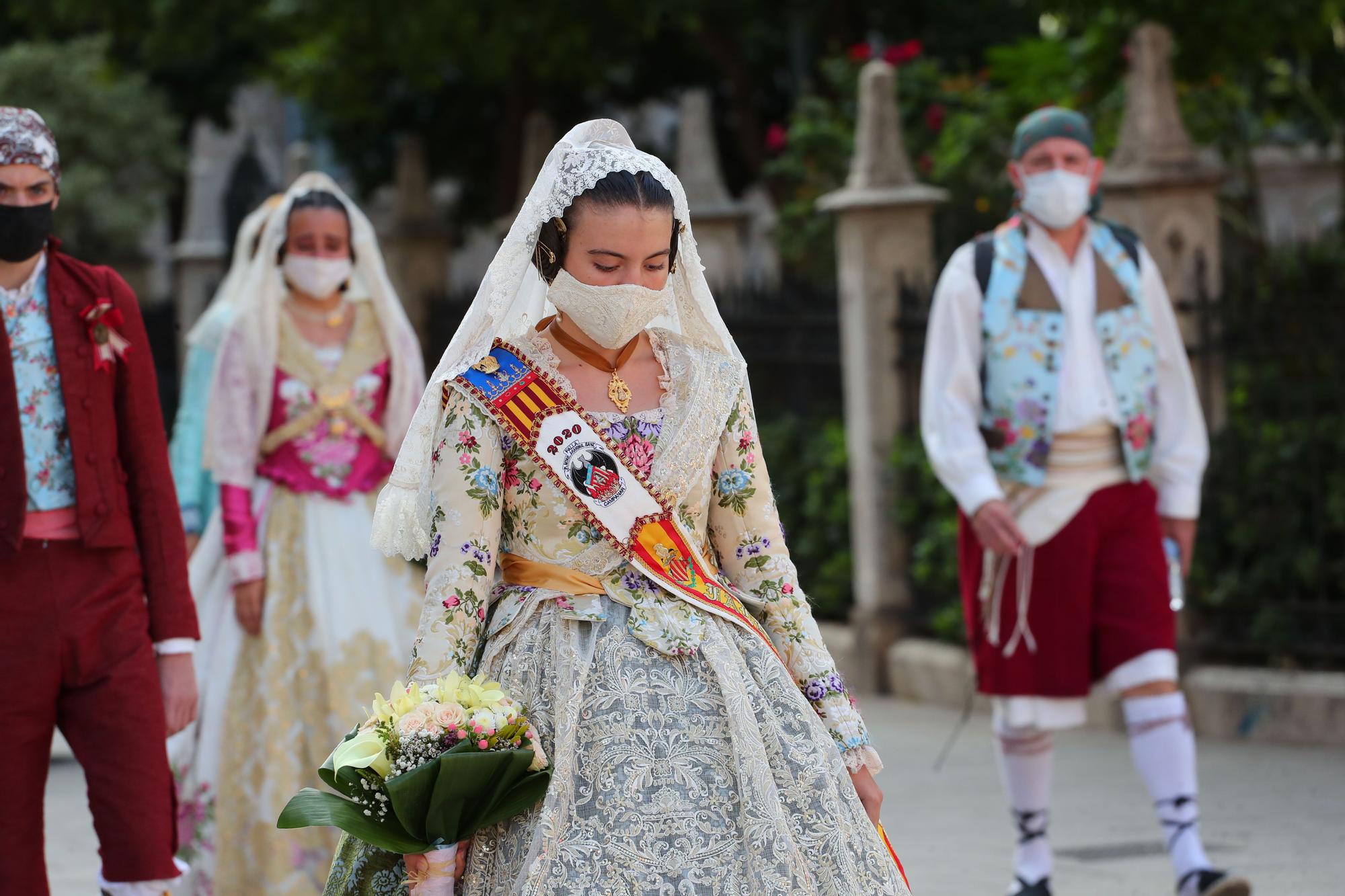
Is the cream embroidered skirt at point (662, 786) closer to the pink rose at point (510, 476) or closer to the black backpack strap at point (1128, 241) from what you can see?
the pink rose at point (510, 476)

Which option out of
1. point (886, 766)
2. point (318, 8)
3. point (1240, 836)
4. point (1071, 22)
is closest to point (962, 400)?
point (1240, 836)

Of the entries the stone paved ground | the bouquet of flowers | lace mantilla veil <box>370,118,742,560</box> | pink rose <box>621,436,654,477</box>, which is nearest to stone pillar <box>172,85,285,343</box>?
the stone paved ground

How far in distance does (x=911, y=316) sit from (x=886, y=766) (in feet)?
8.29

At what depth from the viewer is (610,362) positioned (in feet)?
12.9

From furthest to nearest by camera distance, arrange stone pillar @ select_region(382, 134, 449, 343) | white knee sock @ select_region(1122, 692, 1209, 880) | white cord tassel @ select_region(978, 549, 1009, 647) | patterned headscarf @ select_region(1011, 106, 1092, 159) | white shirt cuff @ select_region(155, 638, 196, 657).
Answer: stone pillar @ select_region(382, 134, 449, 343)
patterned headscarf @ select_region(1011, 106, 1092, 159)
white cord tassel @ select_region(978, 549, 1009, 647)
white knee sock @ select_region(1122, 692, 1209, 880)
white shirt cuff @ select_region(155, 638, 196, 657)

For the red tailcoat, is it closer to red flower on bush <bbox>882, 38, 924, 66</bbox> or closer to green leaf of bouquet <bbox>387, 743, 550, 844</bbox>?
green leaf of bouquet <bbox>387, 743, 550, 844</bbox>

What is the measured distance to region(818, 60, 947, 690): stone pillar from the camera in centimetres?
1052

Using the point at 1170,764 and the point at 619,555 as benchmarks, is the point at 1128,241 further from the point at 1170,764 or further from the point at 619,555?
the point at 619,555

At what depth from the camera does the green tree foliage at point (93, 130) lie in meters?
21.8

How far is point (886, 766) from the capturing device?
28.9ft

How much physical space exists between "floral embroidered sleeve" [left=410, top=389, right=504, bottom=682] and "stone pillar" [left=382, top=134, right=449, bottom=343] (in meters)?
12.6

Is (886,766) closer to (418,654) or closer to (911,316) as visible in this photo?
(911,316)

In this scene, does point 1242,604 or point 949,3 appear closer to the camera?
point 1242,604

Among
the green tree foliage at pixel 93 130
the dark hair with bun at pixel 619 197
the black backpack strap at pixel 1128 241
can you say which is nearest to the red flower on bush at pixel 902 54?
the black backpack strap at pixel 1128 241
